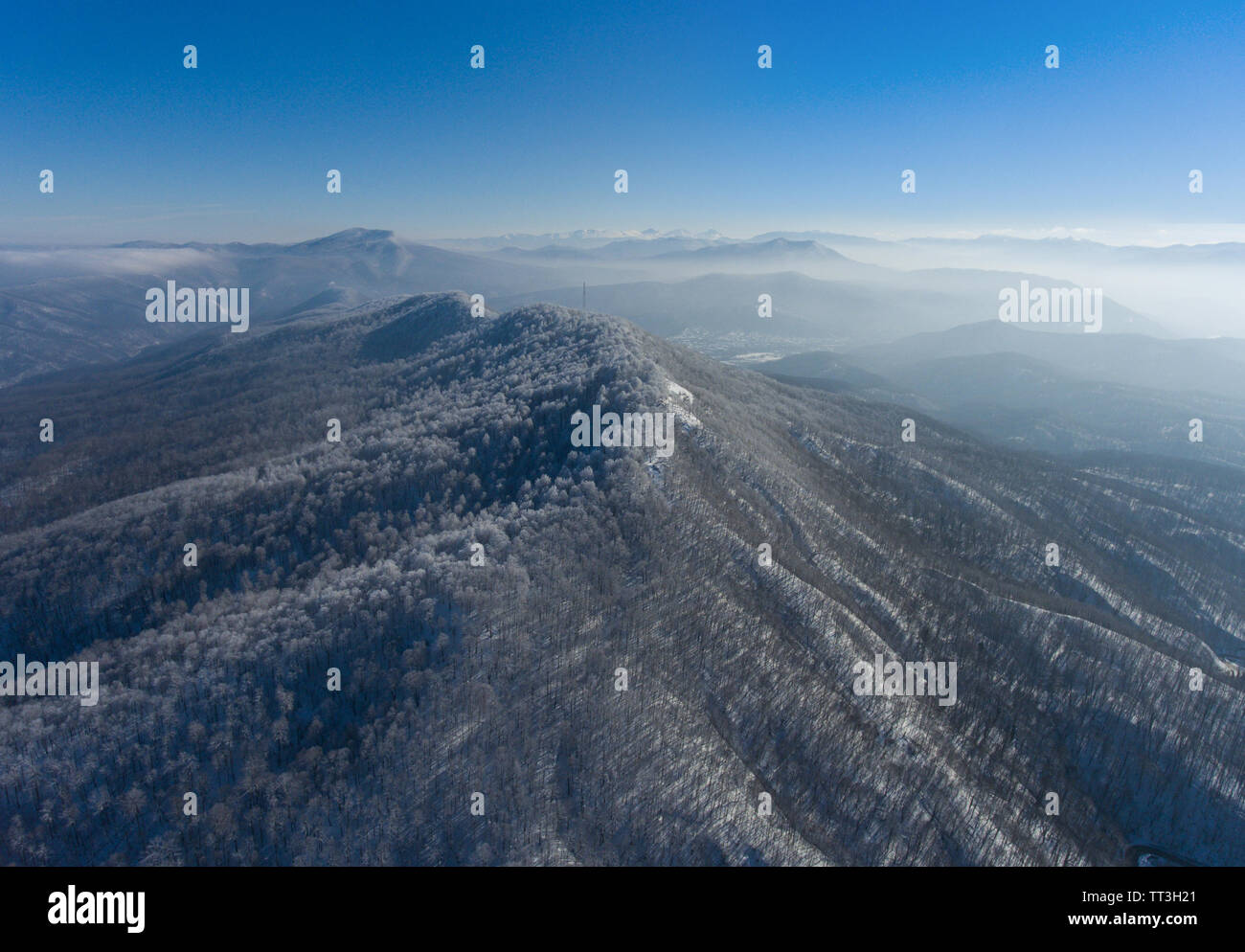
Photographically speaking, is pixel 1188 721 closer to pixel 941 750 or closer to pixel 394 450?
pixel 941 750

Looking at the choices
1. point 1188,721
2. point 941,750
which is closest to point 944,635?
point 941,750

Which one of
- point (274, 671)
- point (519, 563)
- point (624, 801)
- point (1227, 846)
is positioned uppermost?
point (519, 563)

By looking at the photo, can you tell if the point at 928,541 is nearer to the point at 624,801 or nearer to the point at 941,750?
the point at 941,750

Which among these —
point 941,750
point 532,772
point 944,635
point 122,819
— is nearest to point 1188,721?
point 944,635

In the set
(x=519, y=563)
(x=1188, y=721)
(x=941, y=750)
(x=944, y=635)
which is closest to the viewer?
(x=941, y=750)

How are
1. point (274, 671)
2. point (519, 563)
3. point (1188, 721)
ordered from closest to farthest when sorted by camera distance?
point (274, 671) < point (519, 563) < point (1188, 721)

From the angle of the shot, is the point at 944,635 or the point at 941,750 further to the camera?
the point at 944,635

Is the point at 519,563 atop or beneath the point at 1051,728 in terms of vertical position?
atop
